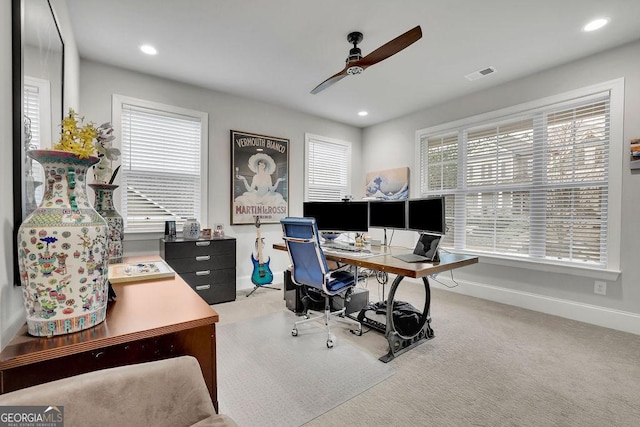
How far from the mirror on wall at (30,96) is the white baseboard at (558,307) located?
426 cm

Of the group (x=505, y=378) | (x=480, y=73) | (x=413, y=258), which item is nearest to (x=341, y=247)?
(x=413, y=258)

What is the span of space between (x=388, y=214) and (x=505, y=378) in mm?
1619

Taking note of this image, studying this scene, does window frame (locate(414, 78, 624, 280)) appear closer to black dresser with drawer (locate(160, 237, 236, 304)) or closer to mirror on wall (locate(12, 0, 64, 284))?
black dresser with drawer (locate(160, 237, 236, 304))

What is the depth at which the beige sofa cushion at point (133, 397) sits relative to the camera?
26.0 inches

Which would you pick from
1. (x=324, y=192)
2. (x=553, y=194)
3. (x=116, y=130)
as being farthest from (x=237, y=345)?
(x=553, y=194)

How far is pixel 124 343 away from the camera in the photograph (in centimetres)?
93

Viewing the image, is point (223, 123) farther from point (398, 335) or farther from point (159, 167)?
point (398, 335)

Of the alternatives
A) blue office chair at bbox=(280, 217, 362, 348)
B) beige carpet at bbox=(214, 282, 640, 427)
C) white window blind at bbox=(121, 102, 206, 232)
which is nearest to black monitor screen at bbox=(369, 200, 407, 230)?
blue office chair at bbox=(280, 217, 362, 348)

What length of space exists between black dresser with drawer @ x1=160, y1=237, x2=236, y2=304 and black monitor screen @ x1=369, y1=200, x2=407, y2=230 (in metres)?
1.78

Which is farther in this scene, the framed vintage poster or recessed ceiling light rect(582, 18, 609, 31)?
the framed vintage poster

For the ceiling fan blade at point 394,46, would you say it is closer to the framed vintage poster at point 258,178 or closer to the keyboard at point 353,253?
the keyboard at point 353,253

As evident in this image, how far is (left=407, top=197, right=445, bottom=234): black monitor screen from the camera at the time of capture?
229cm

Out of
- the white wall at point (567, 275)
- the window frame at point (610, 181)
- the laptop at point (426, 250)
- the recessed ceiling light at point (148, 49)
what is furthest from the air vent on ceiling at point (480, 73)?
the recessed ceiling light at point (148, 49)

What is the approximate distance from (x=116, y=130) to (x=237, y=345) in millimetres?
2698
